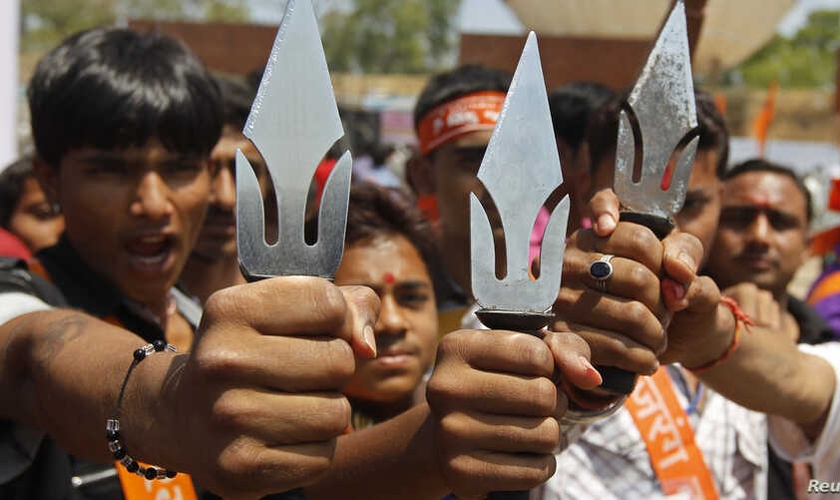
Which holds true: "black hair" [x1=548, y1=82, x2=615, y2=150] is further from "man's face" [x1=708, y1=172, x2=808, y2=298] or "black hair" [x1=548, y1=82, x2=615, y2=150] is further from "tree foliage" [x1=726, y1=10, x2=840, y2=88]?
"tree foliage" [x1=726, y1=10, x2=840, y2=88]

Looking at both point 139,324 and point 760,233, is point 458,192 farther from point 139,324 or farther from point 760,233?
point 139,324

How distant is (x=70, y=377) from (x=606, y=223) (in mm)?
841

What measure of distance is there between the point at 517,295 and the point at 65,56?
129cm

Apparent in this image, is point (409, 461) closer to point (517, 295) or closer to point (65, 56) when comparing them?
point (517, 295)

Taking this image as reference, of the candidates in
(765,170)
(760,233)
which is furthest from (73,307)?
(765,170)

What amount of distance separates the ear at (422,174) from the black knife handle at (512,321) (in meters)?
1.98

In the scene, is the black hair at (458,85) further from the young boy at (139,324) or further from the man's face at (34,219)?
the man's face at (34,219)

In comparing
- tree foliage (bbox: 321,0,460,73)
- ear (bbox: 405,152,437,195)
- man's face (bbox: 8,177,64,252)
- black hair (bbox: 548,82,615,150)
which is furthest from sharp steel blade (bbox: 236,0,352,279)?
tree foliage (bbox: 321,0,460,73)

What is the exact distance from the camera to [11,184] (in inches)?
141

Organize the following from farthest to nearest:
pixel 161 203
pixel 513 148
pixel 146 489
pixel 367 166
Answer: pixel 367 166
pixel 161 203
pixel 146 489
pixel 513 148

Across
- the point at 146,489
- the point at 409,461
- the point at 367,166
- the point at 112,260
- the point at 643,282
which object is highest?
the point at 643,282

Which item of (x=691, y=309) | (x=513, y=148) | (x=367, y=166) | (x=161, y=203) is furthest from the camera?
(x=367, y=166)

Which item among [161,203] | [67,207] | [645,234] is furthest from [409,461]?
[67,207]

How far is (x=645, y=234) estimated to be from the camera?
1279 millimetres
